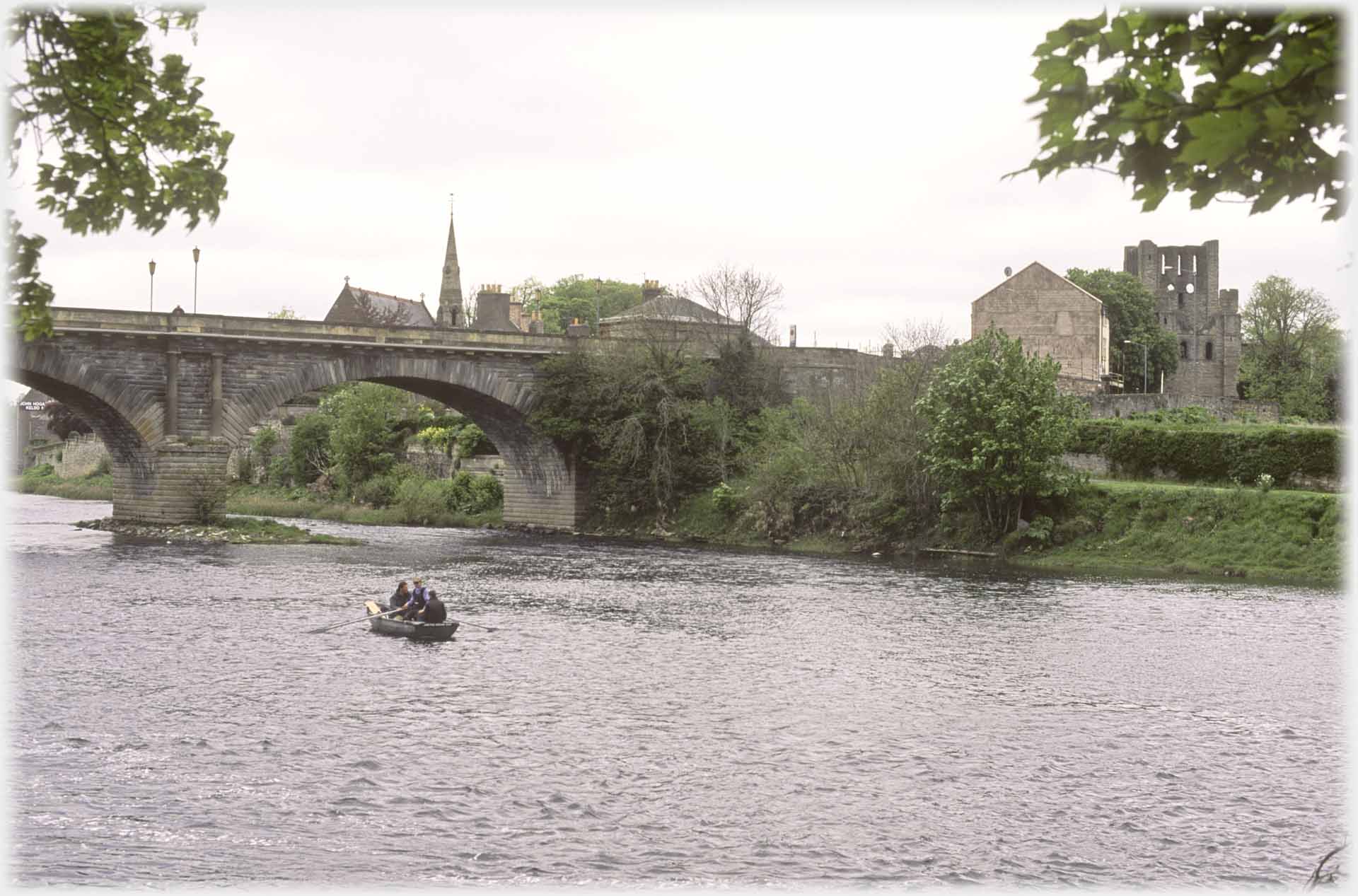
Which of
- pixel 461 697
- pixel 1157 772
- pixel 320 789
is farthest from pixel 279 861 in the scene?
pixel 1157 772

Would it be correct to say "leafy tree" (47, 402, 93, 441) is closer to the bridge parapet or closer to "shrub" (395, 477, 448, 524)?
"shrub" (395, 477, 448, 524)

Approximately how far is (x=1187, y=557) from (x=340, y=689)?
3352 centimetres

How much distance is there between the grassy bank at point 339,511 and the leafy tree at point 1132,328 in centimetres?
5602

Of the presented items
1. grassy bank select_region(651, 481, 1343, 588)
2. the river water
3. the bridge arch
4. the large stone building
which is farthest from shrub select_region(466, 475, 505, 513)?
the river water

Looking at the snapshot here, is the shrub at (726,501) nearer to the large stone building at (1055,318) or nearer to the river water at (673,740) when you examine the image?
the river water at (673,740)

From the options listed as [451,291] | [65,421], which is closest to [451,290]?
[451,291]

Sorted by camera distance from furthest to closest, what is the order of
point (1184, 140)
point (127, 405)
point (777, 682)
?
point (127, 405) → point (777, 682) → point (1184, 140)

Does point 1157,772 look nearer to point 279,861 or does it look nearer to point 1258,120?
point 279,861

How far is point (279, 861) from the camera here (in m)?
16.0

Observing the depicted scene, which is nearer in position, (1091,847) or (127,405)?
(1091,847)

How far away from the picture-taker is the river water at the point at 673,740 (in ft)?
54.3

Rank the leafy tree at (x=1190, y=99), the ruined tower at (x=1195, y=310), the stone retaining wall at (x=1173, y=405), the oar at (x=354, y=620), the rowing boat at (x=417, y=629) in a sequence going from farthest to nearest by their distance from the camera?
the ruined tower at (x=1195, y=310)
the stone retaining wall at (x=1173, y=405)
the oar at (x=354, y=620)
the rowing boat at (x=417, y=629)
the leafy tree at (x=1190, y=99)

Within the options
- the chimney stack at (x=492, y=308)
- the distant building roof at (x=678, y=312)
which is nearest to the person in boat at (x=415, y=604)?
the distant building roof at (x=678, y=312)

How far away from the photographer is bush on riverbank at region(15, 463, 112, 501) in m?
97.7
